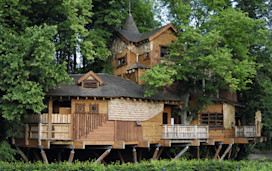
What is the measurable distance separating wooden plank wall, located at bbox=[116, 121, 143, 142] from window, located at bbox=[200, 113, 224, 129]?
7.13 meters

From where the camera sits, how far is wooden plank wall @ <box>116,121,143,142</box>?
80.5 feet

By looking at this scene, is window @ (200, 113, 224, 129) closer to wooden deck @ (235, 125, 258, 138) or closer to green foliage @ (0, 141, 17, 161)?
wooden deck @ (235, 125, 258, 138)

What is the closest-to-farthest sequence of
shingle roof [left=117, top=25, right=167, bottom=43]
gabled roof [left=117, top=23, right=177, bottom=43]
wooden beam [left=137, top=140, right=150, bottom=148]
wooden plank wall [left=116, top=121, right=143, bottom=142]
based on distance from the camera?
wooden plank wall [left=116, top=121, right=143, bottom=142] < wooden beam [left=137, top=140, right=150, bottom=148] < gabled roof [left=117, top=23, right=177, bottom=43] < shingle roof [left=117, top=25, right=167, bottom=43]

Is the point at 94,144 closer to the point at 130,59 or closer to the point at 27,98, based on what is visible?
the point at 27,98

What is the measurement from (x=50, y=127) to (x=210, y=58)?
11.9m

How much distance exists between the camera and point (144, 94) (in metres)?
25.4

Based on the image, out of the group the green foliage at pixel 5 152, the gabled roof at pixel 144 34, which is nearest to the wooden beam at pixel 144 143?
the green foliage at pixel 5 152

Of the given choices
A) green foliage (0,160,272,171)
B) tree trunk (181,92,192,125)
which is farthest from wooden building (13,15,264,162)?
green foliage (0,160,272,171)

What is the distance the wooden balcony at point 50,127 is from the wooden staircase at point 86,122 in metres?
0.45

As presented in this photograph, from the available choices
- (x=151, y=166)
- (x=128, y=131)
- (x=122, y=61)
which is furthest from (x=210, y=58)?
(x=122, y=61)

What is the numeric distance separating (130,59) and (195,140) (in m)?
9.68

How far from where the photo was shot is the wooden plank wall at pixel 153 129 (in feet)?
84.9

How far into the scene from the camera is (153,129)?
86.2ft

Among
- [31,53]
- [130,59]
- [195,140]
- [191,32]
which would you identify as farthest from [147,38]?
[31,53]
